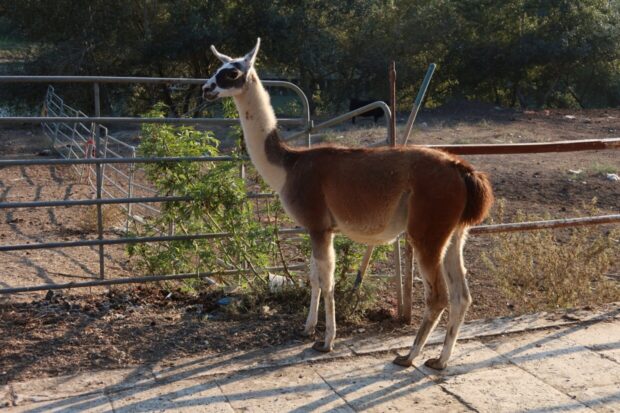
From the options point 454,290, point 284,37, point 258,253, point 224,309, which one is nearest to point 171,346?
point 224,309

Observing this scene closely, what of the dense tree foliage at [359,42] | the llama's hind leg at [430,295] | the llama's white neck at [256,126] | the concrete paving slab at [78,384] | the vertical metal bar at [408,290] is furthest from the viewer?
the dense tree foliage at [359,42]

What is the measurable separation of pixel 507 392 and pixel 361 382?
904 mm

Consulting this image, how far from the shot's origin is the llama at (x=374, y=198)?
484 centimetres

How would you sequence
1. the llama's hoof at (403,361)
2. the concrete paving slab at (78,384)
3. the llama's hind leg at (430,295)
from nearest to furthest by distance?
the concrete paving slab at (78,384) → the llama's hind leg at (430,295) → the llama's hoof at (403,361)

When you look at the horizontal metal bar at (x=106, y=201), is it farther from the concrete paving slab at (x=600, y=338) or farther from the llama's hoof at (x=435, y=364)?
the concrete paving slab at (x=600, y=338)

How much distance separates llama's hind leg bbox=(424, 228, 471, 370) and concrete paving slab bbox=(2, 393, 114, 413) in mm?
2091

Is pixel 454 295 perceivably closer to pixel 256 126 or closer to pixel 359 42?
pixel 256 126

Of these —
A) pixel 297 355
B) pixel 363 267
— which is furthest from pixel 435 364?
pixel 363 267

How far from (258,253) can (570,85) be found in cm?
2531

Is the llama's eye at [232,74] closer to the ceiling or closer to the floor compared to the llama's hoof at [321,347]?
closer to the ceiling

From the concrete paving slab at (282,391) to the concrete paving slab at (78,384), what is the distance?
0.58 meters

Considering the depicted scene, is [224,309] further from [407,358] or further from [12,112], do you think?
[12,112]

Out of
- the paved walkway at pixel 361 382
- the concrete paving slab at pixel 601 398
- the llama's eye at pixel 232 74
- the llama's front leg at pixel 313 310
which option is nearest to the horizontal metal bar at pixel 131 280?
the llama's front leg at pixel 313 310

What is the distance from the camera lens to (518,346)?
545cm
